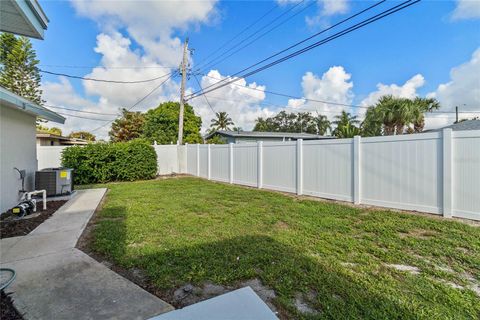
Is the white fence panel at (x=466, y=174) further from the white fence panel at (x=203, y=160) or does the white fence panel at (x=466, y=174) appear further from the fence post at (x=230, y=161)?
the white fence panel at (x=203, y=160)

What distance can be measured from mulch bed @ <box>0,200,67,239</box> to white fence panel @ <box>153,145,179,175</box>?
8460mm

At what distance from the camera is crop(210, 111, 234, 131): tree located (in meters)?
38.1

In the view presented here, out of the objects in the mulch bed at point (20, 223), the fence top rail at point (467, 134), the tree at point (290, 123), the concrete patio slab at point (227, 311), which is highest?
the tree at point (290, 123)

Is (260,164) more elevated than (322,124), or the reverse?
(322,124)

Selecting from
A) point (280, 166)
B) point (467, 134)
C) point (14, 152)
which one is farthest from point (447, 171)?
point (14, 152)

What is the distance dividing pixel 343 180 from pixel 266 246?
3.65m

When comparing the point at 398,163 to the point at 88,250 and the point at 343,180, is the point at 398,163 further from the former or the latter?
the point at 88,250

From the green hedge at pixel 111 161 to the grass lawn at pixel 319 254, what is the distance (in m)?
6.53

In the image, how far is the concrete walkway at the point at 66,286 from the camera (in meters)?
1.97

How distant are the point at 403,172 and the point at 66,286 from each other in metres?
6.06

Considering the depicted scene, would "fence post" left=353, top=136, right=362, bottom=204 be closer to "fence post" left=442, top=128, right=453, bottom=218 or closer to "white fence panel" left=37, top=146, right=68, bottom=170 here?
"fence post" left=442, top=128, right=453, bottom=218

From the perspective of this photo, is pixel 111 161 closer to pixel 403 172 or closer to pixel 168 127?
pixel 403 172

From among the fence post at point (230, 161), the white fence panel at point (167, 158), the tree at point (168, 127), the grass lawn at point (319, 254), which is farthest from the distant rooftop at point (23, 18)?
the tree at point (168, 127)

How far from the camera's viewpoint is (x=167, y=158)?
1456 cm
